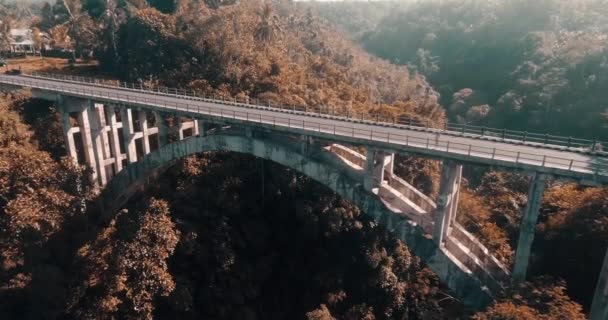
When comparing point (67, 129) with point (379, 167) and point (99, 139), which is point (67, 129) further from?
point (379, 167)

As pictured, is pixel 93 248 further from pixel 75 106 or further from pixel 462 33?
pixel 462 33

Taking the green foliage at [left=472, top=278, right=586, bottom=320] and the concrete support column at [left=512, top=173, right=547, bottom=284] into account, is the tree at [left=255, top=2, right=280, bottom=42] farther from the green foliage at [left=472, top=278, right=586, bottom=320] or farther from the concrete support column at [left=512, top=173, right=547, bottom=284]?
the green foliage at [left=472, top=278, right=586, bottom=320]

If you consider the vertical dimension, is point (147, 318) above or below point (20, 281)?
below

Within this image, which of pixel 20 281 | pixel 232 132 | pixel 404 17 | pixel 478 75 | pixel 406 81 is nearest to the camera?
pixel 20 281

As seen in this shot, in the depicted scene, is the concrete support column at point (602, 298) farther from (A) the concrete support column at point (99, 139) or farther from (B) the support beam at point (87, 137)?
(A) the concrete support column at point (99, 139)

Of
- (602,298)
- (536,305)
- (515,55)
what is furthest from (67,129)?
(515,55)

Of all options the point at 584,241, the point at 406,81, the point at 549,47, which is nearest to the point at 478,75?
the point at 549,47
